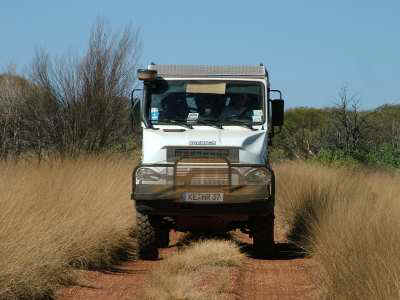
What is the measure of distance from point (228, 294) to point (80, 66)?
15.8 m

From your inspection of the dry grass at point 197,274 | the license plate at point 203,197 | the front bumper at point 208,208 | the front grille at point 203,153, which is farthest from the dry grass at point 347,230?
the front grille at point 203,153

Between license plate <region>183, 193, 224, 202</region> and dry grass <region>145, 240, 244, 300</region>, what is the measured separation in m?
0.70

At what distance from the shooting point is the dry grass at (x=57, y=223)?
842 cm

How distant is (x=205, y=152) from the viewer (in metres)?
11.5

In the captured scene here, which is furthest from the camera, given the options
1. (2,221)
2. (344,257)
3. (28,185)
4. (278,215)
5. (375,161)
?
(375,161)

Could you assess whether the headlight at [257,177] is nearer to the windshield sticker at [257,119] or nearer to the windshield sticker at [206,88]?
the windshield sticker at [257,119]

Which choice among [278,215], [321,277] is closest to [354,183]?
[278,215]

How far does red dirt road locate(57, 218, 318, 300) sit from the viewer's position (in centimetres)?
897

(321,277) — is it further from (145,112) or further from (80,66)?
(80,66)

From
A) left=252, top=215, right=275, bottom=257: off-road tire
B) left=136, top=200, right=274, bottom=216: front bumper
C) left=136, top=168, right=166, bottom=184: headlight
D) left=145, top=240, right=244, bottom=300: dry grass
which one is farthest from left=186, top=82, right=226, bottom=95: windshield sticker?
left=145, top=240, right=244, bottom=300: dry grass

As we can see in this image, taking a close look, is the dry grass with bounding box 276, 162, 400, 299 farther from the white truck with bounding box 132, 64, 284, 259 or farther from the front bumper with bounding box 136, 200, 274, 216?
the white truck with bounding box 132, 64, 284, 259

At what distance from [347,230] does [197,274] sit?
5.86 feet

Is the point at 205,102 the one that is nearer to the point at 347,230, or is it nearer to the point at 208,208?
the point at 208,208

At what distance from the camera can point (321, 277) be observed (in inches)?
357
